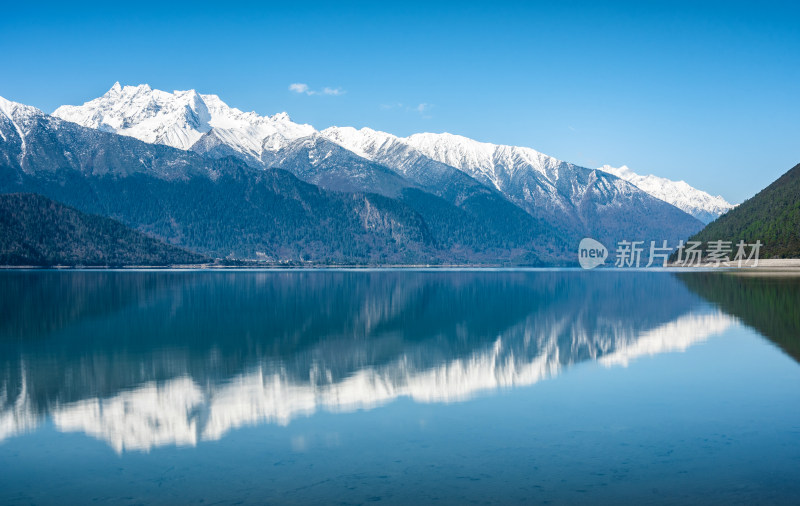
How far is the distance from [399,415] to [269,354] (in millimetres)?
17359

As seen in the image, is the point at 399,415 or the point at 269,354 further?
the point at 269,354

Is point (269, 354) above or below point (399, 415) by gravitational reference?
above

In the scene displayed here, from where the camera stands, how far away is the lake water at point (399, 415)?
62.4ft

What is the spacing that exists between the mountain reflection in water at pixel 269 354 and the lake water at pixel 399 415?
7.4 inches

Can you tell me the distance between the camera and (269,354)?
139 ft

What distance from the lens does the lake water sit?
19031 mm

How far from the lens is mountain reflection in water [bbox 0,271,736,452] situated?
27.5m

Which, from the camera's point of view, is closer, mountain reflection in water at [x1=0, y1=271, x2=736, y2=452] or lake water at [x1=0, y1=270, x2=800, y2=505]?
lake water at [x1=0, y1=270, x2=800, y2=505]

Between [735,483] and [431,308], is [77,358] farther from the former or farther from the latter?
[431,308]

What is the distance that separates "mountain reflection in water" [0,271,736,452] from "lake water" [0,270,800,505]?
0.19 m

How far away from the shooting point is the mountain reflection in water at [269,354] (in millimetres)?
27516

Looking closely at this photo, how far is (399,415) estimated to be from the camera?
26828 millimetres

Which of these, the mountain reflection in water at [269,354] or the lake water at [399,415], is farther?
the mountain reflection in water at [269,354]

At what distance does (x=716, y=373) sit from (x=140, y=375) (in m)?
28.0
